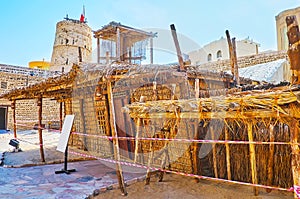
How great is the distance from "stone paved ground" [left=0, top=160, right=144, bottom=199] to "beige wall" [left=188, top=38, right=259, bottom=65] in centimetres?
1257

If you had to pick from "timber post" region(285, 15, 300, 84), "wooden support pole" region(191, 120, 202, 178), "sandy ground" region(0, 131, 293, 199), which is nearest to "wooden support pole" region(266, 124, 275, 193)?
"sandy ground" region(0, 131, 293, 199)

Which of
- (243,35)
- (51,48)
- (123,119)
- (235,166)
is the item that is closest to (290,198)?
(235,166)

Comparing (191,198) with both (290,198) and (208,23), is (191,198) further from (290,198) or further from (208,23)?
(208,23)

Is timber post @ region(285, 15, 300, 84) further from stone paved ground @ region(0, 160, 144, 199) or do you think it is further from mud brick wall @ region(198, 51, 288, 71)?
mud brick wall @ region(198, 51, 288, 71)

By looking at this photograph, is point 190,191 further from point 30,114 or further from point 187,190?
point 30,114

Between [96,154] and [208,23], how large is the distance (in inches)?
331

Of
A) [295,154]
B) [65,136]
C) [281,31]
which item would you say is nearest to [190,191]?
[295,154]

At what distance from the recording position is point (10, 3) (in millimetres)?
11289

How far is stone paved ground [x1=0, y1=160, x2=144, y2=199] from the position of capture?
4.40 metres

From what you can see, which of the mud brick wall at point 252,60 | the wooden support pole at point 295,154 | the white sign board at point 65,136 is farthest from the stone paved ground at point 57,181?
the mud brick wall at point 252,60

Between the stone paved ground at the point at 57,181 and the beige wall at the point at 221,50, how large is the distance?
12.6 meters

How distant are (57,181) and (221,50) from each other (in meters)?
15.3

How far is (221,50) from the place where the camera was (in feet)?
57.8

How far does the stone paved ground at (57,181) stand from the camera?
4402 mm
